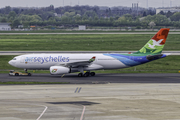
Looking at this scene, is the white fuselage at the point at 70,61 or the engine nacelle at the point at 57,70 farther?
the white fuselage at the point at 70,61

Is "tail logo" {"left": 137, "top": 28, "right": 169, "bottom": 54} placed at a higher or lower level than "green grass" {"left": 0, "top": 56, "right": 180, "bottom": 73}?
higher

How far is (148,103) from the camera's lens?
95.9 feet

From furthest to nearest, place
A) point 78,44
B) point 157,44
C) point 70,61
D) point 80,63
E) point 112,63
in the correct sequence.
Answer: point 78,44
point 157,44
point 112,63
point 70,61
point 80,63

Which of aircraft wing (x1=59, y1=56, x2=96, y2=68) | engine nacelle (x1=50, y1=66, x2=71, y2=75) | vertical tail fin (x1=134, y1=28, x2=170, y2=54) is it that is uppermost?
vertical tail fin (x1=134, y1=28, x2=170, y2=54)

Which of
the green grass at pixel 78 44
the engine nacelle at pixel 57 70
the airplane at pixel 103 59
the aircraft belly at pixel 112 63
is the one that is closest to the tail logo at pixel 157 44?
the airplane at pixel 103 59

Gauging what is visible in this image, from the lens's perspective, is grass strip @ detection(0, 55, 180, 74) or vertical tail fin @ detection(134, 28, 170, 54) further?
grass strip @ detection(0, 55, 180, 74)

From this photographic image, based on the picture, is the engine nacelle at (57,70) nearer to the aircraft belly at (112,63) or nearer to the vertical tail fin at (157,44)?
the aircraft belly at (112,63)

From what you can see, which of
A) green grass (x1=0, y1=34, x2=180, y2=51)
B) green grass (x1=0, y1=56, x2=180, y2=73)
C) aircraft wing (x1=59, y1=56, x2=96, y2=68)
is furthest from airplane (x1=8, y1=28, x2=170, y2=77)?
green grass (x1=0, y1=34, x2=180, y2=51)

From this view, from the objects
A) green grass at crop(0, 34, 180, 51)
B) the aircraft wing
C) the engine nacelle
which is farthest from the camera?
green grass at crop(0, 34, 180, 51)

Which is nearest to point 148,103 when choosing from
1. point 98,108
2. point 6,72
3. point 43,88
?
point 98,108

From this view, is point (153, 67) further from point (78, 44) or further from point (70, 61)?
point (78, 44)

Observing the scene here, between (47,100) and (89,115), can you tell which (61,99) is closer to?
(47,100)

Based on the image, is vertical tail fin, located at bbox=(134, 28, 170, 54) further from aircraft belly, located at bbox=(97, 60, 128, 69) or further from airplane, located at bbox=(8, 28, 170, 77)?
aircraft belly, located at bbox=(97, 60, 128, 69)

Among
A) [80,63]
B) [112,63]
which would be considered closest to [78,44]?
[112,63]
